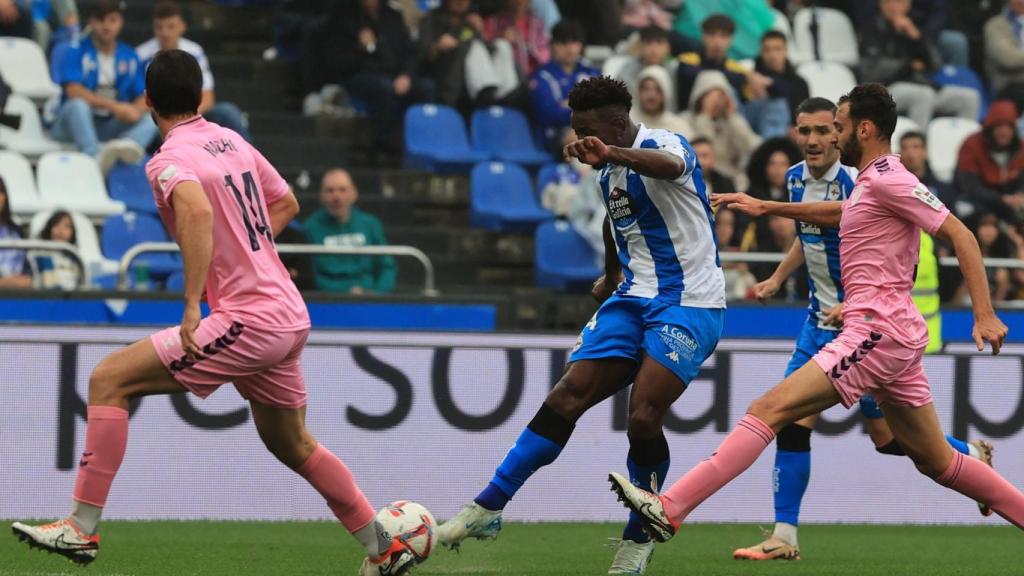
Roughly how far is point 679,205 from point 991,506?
1.93 m

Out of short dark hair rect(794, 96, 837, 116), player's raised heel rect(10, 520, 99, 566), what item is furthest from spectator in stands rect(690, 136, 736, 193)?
player's raised heel rect(10, 520, 99, 566)

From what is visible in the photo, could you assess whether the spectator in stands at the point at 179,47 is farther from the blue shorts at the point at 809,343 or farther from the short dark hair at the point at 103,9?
the blue shorts at the point at 809,343

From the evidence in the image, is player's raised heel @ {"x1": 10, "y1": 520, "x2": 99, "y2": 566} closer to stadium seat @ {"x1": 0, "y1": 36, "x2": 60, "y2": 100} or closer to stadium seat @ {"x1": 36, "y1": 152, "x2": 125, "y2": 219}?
stadium seat @ {"x1": 36, "y1": 152, "x2": 125, "y2": 219}

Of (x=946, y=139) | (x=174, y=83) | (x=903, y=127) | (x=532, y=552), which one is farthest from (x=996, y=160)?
(x=174, y=83)

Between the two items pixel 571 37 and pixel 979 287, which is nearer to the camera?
pixel 979 287

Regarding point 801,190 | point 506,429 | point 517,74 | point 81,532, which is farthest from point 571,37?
point 81,532

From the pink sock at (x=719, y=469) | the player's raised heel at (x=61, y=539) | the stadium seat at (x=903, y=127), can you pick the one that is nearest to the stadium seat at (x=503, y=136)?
the stadium seat at (x=903, y=127)

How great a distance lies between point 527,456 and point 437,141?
8616mm

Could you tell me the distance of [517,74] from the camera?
1662 centimetres

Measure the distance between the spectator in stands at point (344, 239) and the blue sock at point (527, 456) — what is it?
16.1 ft

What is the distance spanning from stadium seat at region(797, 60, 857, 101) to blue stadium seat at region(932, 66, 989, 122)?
1.22 metres

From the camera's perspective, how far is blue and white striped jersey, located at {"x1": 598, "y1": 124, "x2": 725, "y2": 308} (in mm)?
7762

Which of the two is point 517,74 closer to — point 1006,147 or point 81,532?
point 1006,147

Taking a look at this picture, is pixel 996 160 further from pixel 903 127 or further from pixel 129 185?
pixel 129 185
